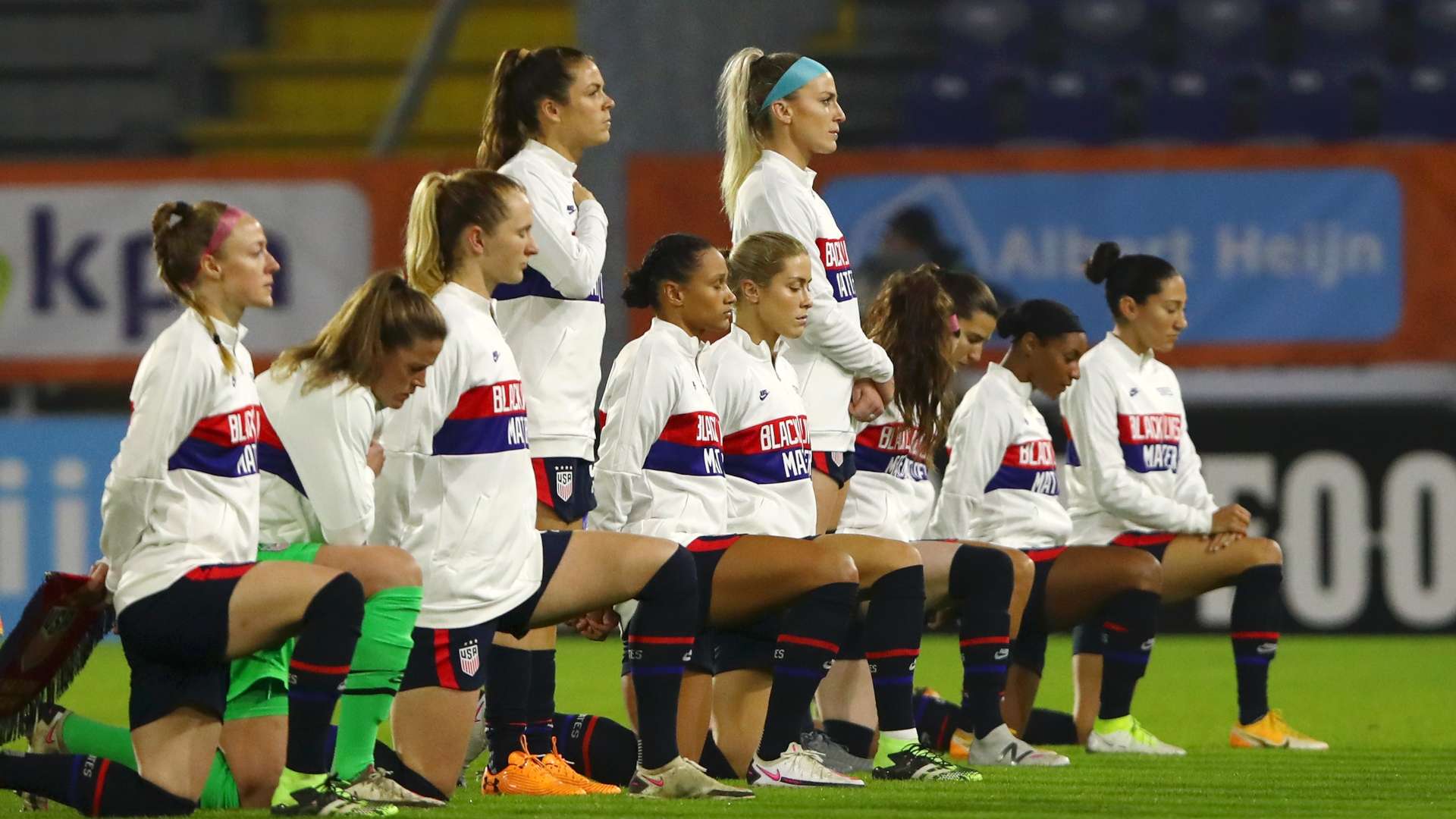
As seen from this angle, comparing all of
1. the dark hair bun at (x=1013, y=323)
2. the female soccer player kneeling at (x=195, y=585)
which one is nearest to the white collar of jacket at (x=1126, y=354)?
the dark hair bun at (x=1013, y=323)

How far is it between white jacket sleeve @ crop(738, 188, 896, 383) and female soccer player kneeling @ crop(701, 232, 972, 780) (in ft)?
0.75

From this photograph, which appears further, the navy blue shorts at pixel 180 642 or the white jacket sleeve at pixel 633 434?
the white jacket sleeve at pixel 633 434

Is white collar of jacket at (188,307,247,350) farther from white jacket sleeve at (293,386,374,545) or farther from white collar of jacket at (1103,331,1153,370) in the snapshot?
white collar of jacket at (1103,331,1153,370)

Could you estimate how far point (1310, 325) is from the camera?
10.1m

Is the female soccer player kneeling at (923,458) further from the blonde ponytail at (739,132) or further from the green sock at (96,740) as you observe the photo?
the green sock at (96,740)

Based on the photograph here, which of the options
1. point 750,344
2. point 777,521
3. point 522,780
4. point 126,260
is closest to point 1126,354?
point 750,344

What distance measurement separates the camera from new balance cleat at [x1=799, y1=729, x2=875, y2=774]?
5.66m

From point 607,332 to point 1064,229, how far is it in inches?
86.8

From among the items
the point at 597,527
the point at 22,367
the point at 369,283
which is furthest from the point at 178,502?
the point at 22,367

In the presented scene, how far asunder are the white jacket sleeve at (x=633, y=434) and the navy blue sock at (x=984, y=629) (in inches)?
45.8

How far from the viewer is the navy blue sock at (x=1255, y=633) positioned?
651cm

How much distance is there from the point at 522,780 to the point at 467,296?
3.84 feet

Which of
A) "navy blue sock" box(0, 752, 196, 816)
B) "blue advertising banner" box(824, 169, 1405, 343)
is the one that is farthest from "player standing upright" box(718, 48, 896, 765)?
"blue advertising banner" box(824, 169, 1405, 343)

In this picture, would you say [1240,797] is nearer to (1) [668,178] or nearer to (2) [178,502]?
(2) [178,502]
